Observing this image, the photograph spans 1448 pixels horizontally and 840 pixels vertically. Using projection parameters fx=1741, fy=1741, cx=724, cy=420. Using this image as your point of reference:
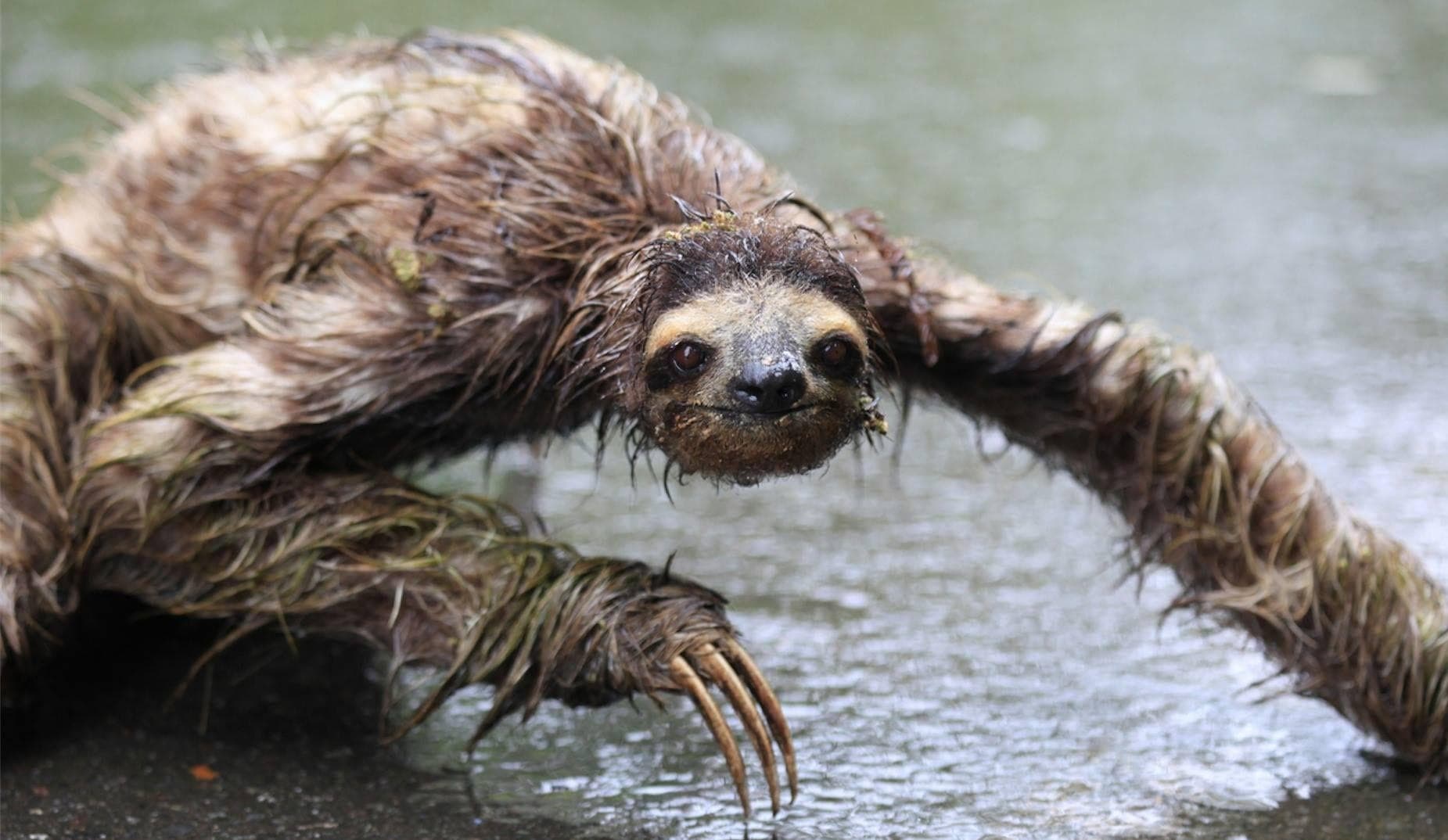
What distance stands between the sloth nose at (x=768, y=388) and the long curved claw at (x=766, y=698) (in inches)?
19.4

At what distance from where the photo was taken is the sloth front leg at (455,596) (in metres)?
3.00

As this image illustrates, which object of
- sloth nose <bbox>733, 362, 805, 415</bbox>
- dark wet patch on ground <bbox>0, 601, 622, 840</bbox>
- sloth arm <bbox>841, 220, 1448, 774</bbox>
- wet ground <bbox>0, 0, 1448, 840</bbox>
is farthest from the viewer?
sloth arm <bbox>841, 220, 1448, 774</bbox>

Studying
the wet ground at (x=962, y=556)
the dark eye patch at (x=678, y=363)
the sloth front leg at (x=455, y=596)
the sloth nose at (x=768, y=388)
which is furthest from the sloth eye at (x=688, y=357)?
the wet ground at (x=962, y=556)

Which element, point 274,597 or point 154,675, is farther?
point 154,675

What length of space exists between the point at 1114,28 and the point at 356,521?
25.4ft

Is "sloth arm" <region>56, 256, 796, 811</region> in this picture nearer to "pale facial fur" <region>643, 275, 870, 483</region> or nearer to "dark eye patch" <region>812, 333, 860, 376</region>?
"pale facial fur" <region>643, 275, 870, 483</region>

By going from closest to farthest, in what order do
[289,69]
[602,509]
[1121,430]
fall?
[1121,430] < [289,69] < [602,509]

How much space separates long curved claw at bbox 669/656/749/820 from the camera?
114 inches

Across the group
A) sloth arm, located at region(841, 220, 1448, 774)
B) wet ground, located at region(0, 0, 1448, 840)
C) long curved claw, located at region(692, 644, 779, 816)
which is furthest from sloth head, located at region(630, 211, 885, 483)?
wet ground, located at region(0, 0, 1448, 840)

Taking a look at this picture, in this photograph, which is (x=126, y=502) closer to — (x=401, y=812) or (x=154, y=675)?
(x=154, y=675)

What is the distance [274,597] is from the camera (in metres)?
3.37

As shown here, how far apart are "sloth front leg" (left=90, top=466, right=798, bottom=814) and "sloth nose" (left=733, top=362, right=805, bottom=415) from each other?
484 mm

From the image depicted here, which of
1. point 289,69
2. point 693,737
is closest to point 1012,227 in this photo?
point 289,69

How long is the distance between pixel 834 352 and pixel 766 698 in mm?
623
